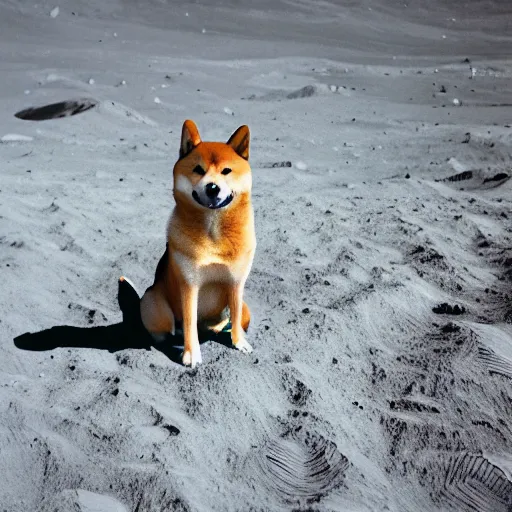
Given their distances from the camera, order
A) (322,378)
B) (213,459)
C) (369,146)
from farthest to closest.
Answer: (369,146) → (322,378) → (213,459)

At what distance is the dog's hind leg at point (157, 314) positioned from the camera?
274cm

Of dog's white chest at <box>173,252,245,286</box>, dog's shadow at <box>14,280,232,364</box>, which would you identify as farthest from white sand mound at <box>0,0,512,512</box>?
dog's white chest at <box>173,252,245,286</box>

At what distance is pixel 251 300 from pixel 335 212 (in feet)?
3.81

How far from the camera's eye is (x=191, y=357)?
2.70 metres

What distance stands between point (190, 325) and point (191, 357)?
0.15m

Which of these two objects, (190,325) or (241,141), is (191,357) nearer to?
(190,325)

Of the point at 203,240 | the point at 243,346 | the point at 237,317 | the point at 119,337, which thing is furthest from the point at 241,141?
the point at 119,337

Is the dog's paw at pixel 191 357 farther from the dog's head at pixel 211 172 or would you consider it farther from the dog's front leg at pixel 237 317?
the dog's head at pixel 211 172

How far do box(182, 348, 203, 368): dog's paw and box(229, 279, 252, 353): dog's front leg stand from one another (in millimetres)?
170

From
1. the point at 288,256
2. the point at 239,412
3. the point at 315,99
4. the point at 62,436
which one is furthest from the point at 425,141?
the point at 62,436

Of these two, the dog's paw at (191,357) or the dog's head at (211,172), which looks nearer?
the dog's head at (211,172)

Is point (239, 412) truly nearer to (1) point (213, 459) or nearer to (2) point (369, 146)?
(1) point (213, 459)

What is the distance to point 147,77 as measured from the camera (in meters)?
7.22

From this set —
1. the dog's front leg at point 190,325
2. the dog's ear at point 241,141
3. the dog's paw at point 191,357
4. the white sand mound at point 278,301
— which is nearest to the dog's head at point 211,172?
the dog's ear at point 241,141
